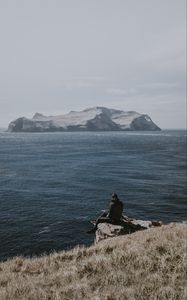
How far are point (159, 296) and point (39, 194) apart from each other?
124 ft

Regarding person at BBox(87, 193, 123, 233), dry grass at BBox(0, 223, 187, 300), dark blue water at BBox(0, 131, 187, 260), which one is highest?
dry grass at BBox(0, 223, 187, 300)

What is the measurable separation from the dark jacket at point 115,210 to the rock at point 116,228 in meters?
0.80

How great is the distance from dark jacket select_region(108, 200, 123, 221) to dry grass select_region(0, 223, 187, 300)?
11725 mm

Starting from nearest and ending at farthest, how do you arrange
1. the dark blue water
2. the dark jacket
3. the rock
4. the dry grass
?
the dry grass < the rock < the dark jacket < the dark blue water

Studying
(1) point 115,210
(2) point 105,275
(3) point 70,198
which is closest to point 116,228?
(1) point 115,210

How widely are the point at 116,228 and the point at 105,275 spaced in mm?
14311

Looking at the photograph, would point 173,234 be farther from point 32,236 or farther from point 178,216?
point 178,216

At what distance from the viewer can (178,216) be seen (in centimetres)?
3678

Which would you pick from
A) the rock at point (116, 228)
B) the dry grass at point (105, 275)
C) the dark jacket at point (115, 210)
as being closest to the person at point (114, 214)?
the dark jacket at point (115, 210)

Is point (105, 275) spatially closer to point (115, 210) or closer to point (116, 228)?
point (116, 228)

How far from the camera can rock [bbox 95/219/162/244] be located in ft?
80.3

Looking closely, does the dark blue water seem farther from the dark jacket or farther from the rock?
the dark jacket

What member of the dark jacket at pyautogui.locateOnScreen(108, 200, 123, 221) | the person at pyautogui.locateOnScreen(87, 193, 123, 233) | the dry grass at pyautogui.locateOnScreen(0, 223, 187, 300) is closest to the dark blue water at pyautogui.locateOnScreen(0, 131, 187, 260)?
the person at pyautogui.locateOnScreen(87, 193, 123, 233)

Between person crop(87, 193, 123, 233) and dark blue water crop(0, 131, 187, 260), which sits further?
dark blue water crop(0, 131, 187, 260)
